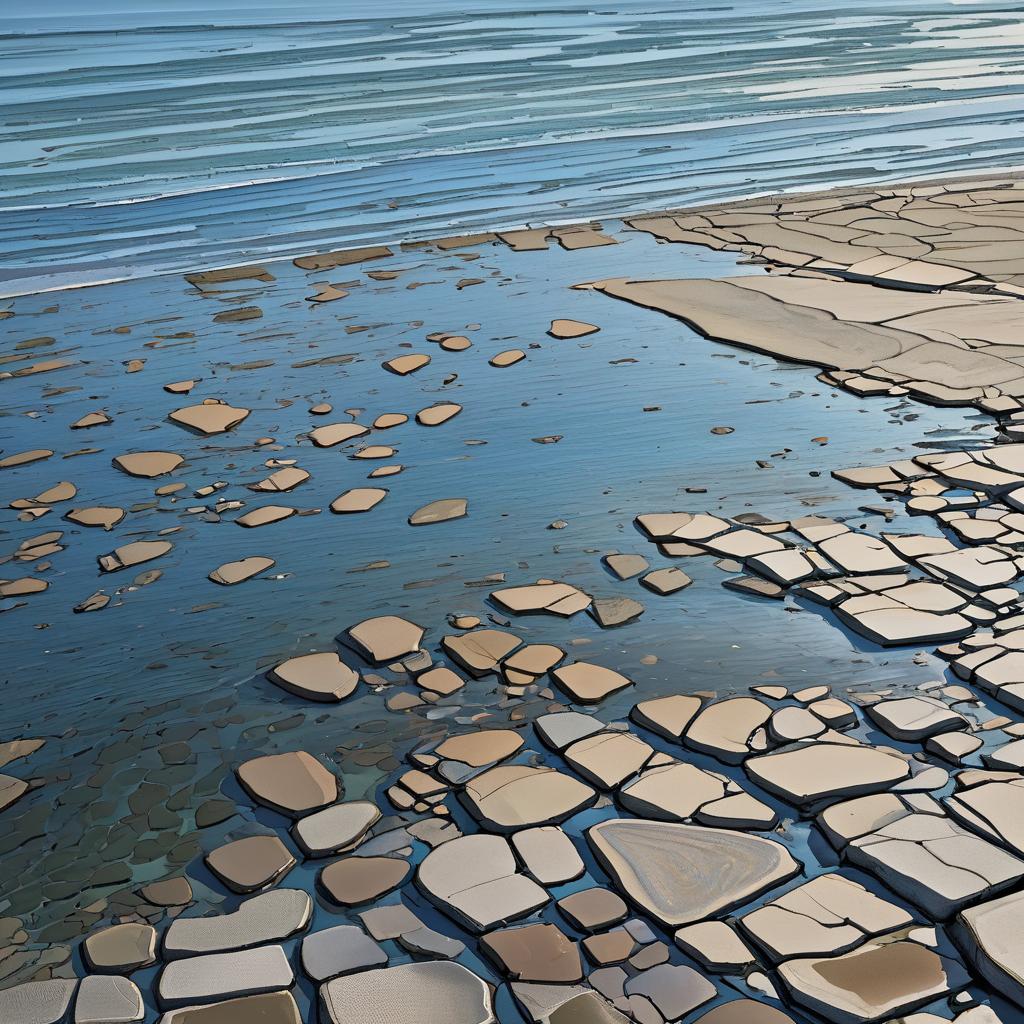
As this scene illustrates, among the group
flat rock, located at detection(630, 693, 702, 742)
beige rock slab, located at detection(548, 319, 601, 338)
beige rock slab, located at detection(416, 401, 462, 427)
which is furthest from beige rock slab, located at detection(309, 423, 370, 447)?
flat rock, located at detection(630, 693, 702, 742)

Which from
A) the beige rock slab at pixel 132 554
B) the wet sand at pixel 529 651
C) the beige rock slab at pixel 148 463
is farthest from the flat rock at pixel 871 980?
the beige rock slab at pixel 148 463

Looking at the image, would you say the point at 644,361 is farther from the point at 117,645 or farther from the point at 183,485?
the point at 117,645

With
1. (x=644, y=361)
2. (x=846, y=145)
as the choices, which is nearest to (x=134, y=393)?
(x=644, y=361)

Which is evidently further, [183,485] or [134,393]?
[134,393]

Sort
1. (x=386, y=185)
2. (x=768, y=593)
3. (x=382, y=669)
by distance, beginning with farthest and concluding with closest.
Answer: (x=386, y=185) < (x=768, y=593) < (x=382, y=669)

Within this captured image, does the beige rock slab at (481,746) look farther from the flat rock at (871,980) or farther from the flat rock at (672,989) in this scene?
the flat rock at (871,980)

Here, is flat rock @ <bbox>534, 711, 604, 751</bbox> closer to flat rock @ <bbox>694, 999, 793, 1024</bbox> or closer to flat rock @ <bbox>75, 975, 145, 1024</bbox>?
flat rock @ <bbox>694, 999, 793, 1024</bbox>
